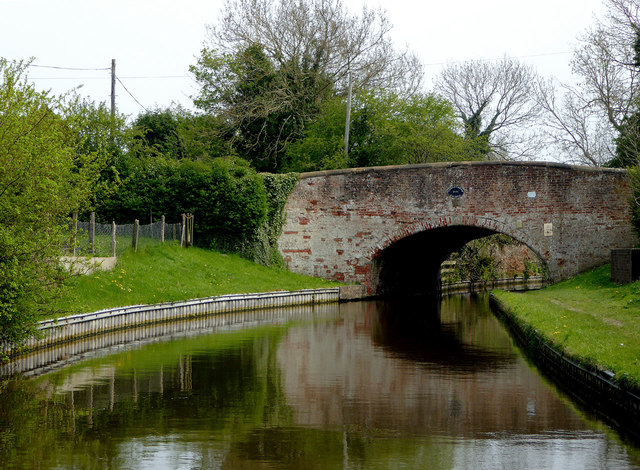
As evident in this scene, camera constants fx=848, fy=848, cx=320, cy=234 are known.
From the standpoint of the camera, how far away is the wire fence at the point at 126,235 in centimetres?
2189

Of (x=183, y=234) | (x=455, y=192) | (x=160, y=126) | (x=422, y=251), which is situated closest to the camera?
(x=183, y=234)

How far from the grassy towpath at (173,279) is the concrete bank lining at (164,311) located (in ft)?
1.20

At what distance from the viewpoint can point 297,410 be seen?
1034 centimetres

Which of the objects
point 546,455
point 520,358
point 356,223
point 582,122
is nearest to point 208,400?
point 546,455

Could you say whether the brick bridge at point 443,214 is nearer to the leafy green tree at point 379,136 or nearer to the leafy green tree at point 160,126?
the leafy green tree at point 379,136

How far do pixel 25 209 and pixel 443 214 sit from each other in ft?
55.8

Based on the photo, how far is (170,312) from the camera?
19.8 meters

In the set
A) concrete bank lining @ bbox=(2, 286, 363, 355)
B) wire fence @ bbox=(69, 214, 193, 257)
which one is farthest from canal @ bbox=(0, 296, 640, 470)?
wire fence @ bbox=(69, 214, 193, 257)

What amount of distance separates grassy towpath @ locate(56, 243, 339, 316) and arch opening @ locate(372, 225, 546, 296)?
94.7 inches

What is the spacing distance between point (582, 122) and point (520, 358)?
25.2 m

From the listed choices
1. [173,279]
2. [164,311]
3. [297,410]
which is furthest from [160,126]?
[297,410]

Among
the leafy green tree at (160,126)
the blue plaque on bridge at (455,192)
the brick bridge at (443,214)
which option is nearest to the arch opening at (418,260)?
the brick bridge at (443,214)

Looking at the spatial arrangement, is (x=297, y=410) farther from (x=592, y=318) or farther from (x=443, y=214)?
(x=443, y=214)

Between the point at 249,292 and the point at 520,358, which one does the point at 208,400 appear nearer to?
the point at 520,358
